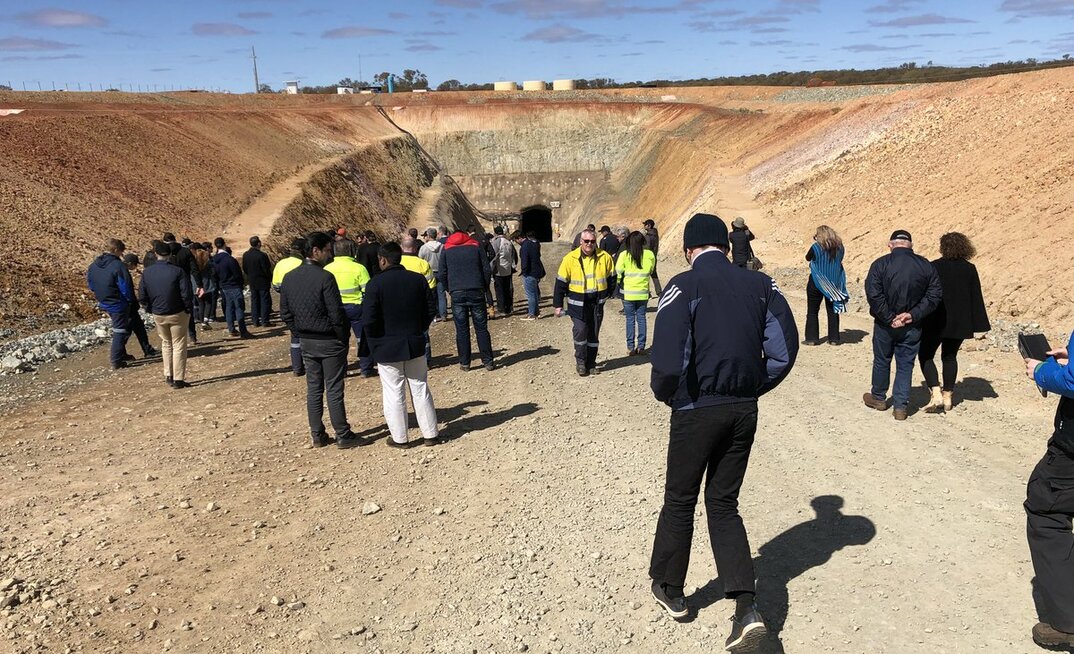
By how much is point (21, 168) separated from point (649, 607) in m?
24.5

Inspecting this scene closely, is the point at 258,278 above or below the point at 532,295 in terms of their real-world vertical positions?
above

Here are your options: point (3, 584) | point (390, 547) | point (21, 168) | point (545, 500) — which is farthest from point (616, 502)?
point (21, 168)

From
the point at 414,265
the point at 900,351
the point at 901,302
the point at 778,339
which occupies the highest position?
the point at 414,265

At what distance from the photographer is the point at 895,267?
7746mm

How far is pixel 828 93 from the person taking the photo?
48.4m

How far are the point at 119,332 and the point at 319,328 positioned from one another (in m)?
6.11

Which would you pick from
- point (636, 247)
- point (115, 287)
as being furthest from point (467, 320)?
point (115, 287)

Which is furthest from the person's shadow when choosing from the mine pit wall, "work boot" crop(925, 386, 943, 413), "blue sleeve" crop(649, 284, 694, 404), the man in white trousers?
the mine pit wall

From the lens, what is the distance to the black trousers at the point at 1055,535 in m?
4.09

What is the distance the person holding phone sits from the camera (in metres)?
4.06

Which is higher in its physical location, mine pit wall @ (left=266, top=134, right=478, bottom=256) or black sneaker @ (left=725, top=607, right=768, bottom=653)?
mine pit wall @ (left=266, top=134, right=478, bottom=256)

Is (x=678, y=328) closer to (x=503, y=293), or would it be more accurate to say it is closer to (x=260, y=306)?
(x=503, y=293)

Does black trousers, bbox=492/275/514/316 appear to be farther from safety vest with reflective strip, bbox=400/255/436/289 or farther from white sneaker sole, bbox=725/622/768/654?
white sneaker sole, bbox=725/622/768/654

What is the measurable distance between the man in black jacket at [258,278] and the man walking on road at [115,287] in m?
2.47
